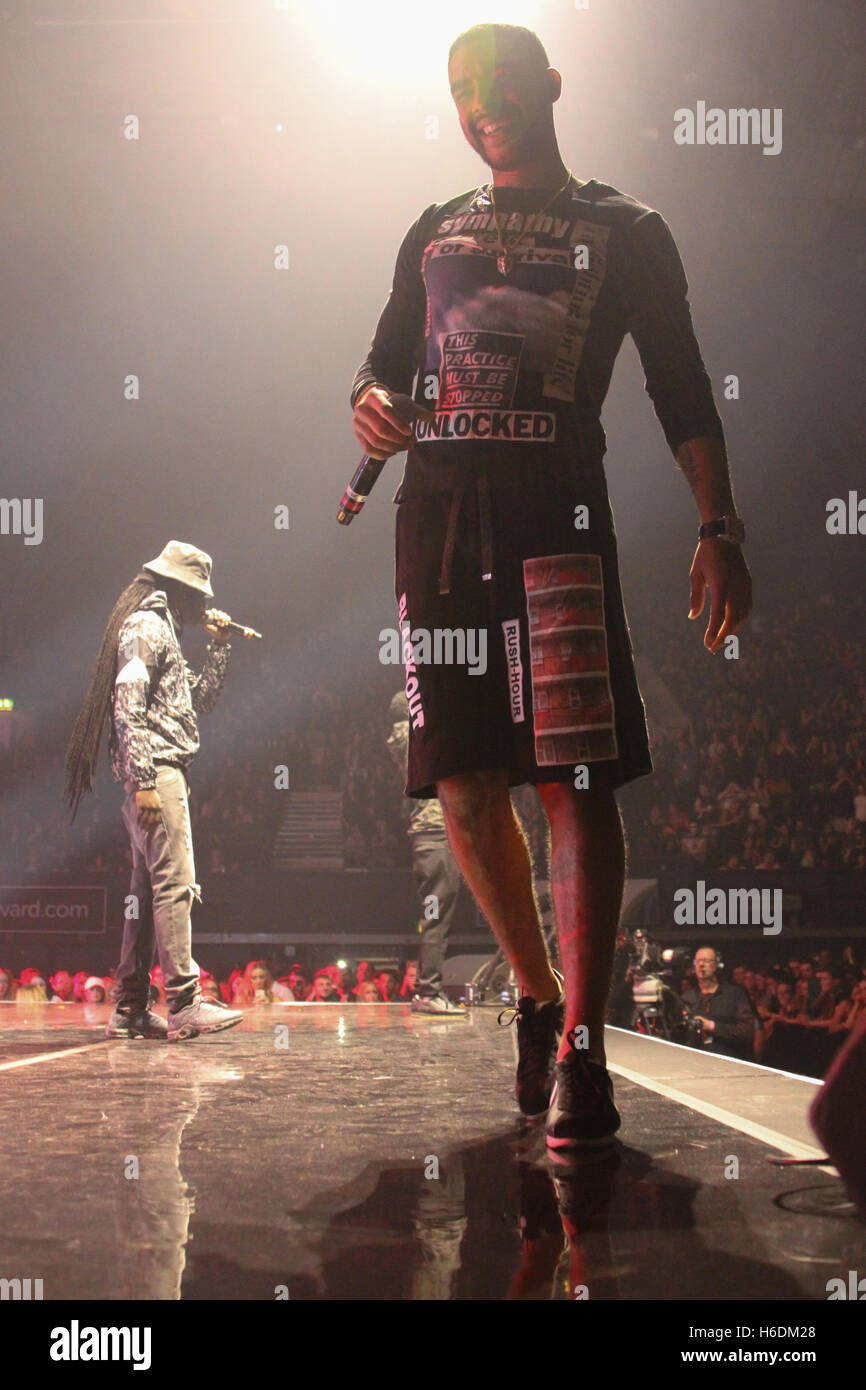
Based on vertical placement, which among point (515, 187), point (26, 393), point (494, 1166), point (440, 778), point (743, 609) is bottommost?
point (494, 1166)

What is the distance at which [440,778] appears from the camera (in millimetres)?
1457

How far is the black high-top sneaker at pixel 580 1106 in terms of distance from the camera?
1.17m

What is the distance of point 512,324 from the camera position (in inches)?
60.4

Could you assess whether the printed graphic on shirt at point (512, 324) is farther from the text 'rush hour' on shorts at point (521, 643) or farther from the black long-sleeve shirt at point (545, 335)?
the text 'rush hour' on shorts at point (521, 643)

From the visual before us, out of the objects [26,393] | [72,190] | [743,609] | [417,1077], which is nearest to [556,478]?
[743,609]

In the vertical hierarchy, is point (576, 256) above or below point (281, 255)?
below

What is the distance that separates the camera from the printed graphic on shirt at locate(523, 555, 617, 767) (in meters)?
1.37

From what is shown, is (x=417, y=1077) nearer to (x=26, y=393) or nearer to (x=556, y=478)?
(x=556, y=478)

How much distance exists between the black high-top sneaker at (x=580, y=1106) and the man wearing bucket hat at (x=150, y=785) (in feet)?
6.04

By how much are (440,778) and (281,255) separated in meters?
6.83

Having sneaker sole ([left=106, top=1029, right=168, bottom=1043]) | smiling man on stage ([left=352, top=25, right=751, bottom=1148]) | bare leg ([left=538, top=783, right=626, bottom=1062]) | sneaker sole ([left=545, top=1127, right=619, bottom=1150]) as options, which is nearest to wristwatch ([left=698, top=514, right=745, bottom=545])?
smiling man on stage ([left=352, top=25, right=751, bottom=1148])

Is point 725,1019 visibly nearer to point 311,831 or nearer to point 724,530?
point 724,530

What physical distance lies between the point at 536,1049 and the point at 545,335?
3.38 feet
